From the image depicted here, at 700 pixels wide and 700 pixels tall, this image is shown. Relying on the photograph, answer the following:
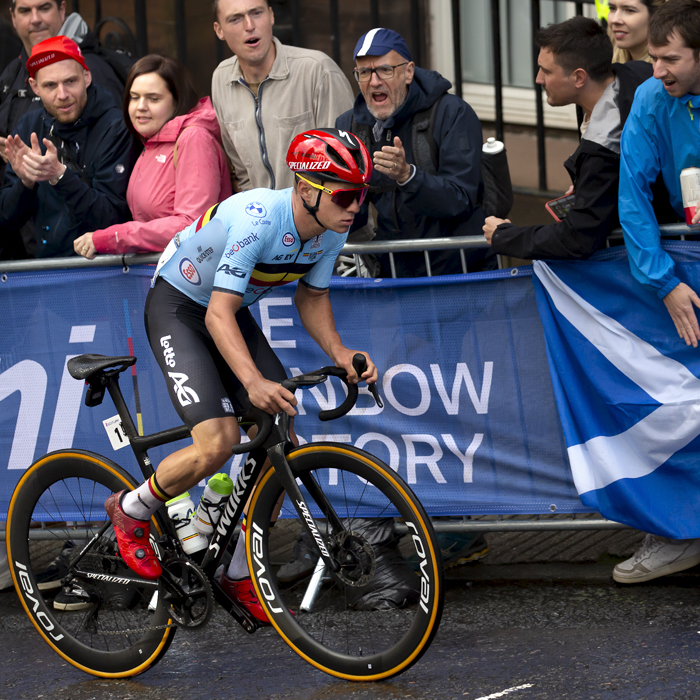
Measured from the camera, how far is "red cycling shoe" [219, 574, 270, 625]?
4.34 meters

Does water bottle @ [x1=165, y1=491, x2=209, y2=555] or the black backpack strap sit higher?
the black backpack strap

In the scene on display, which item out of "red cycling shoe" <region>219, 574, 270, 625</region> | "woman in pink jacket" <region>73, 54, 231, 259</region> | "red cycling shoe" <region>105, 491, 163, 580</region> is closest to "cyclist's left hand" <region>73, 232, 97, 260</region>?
"woman in pink jacket" <region>73, 54, 231, 259</region>

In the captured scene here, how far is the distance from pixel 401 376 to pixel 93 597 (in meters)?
1.77

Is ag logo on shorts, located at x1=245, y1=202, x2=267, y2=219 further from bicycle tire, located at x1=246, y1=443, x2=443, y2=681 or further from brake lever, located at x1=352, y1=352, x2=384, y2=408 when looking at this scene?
bicycle tire, located at x1=246, y1=443, x2=443, y2=681

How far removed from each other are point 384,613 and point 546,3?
23.4ft

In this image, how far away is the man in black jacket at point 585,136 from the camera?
15.3ft

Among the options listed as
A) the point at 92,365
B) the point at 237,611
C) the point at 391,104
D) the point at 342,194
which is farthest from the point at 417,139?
the point at 237,611

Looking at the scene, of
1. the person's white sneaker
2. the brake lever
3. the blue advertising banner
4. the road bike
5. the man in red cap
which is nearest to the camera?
the road bike

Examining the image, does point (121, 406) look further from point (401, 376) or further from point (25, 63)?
point (25, 63)

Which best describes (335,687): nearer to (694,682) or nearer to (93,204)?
(694,682)

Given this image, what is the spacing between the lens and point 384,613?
4.21 meters

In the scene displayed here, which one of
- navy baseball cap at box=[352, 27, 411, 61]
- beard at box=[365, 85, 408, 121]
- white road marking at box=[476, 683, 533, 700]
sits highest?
navy baseball cap at box=[352, 27, 411, 61]

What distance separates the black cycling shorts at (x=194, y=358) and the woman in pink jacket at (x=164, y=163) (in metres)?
0.89

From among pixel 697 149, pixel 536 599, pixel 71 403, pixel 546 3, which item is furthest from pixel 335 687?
pixel 546 3
